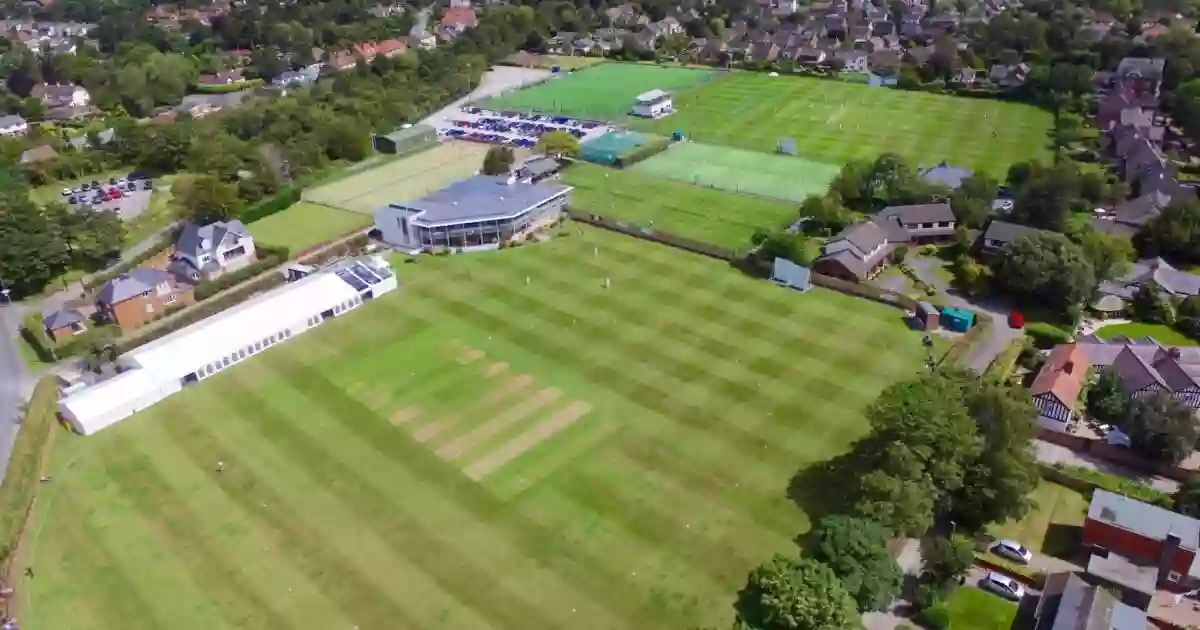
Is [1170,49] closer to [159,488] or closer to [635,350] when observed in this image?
[635,350]

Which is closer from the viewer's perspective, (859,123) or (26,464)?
(26,464)

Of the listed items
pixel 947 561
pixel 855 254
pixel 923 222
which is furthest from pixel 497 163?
pixel 947 561

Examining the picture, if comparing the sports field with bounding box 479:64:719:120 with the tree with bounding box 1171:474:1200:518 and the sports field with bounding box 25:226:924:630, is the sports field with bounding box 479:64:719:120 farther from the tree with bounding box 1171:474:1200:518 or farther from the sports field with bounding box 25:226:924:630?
the tree with bounding box 1171:474:1200:518

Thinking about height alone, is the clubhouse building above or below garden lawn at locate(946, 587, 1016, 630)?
above

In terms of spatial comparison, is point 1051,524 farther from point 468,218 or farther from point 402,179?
point 402,179

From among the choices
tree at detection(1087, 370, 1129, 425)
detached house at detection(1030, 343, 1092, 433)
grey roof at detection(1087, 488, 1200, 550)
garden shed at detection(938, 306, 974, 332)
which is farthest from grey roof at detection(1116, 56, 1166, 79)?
grey roof at detection(1087, 488, 1200, 550)

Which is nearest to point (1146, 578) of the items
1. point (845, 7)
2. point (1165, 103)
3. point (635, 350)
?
point (635, 350)
